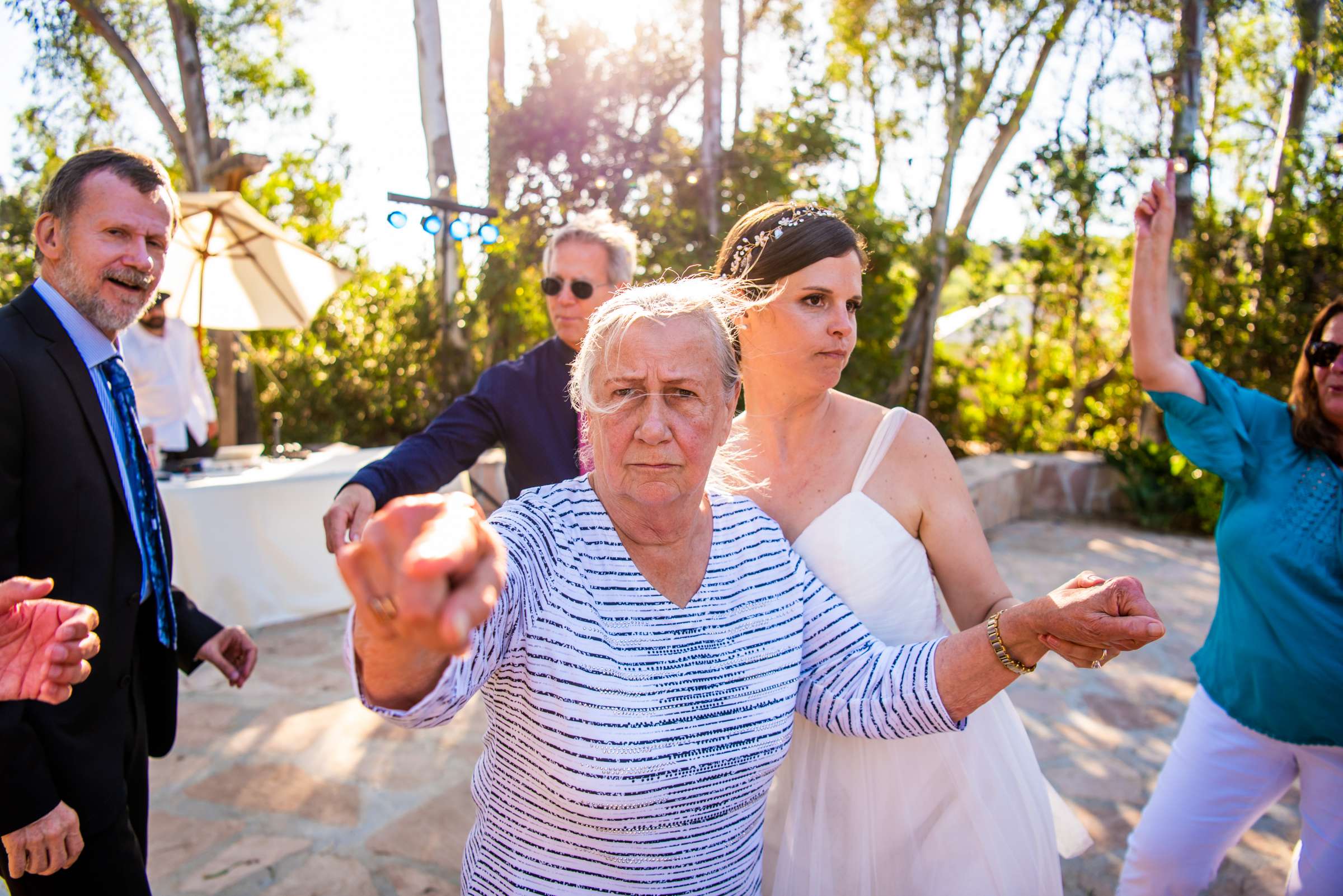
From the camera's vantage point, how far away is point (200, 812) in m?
3.24

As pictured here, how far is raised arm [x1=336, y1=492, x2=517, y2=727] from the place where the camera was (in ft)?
2.87

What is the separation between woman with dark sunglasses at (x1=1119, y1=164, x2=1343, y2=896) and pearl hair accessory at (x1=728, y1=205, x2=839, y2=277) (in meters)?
0.99

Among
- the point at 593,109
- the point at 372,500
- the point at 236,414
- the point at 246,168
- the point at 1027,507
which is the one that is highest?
the point at 593,109

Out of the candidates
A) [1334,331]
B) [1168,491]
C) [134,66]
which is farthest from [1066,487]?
[134,66]

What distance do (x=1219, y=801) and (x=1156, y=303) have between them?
1.39m

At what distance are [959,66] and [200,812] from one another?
906 cm

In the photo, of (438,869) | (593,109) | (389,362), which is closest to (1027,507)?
(593,109)

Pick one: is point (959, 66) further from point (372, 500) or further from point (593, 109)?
point (372, 500)

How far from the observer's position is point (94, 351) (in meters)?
1.91

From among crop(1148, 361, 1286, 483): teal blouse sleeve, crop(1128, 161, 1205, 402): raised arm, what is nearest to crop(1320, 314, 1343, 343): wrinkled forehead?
crop(1148, 361, 1286, 483): teal blouse sleeve

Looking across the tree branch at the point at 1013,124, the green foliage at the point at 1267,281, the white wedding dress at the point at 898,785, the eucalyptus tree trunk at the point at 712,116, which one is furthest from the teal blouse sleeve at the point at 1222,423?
the tree branch at the point at 1013,124

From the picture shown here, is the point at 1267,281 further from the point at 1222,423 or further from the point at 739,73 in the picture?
the point at 1222,423

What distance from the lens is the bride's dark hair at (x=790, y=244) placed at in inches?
78.0

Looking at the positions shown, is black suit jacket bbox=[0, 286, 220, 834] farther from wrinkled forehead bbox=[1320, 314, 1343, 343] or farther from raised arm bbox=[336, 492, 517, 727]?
wrinkled forehead bbox=[1320, 314, 1343, 343]
